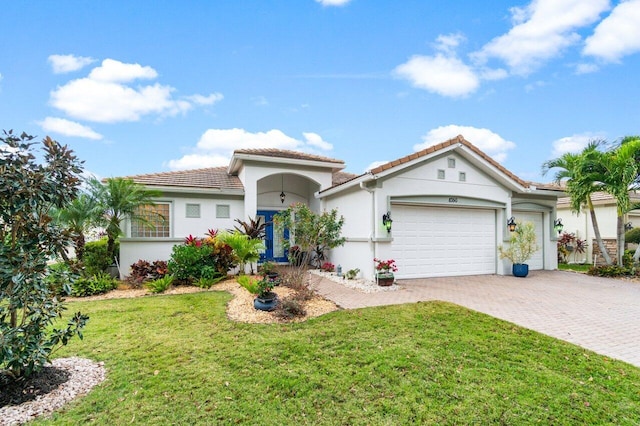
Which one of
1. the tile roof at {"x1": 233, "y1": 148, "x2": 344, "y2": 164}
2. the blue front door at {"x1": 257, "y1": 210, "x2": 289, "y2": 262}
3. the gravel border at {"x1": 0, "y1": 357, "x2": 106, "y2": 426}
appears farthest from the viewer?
the blue front door at {"x1": 257, "y1": 210, "x2": 289, "y2": 262}

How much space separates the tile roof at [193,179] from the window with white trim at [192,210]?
860mm

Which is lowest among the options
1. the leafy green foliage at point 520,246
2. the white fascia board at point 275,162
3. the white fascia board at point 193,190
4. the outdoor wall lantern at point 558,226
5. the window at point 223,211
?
the leafy green foliage at point 520,246

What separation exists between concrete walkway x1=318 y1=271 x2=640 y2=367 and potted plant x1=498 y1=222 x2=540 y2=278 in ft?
1.67

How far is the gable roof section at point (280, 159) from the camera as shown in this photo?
12795 mm

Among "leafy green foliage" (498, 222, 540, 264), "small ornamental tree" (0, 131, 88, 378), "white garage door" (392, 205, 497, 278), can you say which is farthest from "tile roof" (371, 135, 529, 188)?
"small ornamental tree" (0, 131, 88, 378)

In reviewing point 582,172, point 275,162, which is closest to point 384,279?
point 275,162

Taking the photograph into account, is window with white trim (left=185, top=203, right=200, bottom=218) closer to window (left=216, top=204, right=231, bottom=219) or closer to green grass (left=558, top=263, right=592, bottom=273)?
window (left=216, top=204, right=231, bottom=219)

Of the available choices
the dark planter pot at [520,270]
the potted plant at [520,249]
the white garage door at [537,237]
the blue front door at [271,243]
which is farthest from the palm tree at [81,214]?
the white garage door at [537,237]

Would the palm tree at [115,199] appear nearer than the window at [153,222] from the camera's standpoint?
Yes

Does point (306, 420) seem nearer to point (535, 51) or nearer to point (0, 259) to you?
point (0, 259)

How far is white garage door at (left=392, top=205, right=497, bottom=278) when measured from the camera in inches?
447

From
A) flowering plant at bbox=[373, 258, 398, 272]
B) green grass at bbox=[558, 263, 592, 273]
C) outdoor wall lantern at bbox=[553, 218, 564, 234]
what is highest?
outdoor wall lantern at bbox=[553, 218, 564, 234]

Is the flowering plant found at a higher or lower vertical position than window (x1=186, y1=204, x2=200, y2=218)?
lower

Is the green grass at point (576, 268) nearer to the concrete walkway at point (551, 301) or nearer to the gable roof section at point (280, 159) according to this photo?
the concrete walkway at point (551, 301)
